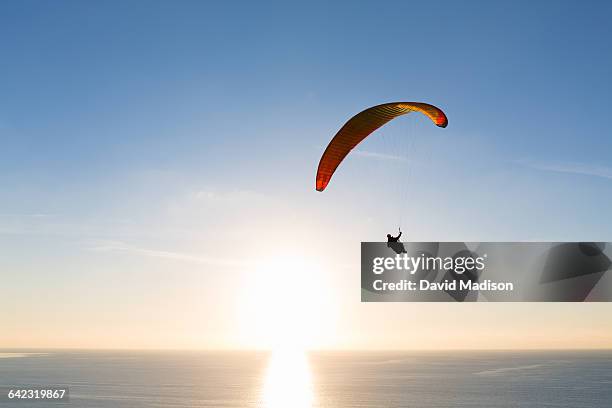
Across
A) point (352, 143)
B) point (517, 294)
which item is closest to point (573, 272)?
point (517, 294)

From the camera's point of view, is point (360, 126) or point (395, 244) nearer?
point (395, 244)

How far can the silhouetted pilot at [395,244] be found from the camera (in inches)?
1063


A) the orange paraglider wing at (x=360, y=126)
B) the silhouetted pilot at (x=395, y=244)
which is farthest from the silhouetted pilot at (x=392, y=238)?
the orange paraglider wing at (x=360, y=126)

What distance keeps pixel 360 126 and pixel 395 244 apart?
611 cm

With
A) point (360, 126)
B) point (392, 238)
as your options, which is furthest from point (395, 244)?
point (360, 126)

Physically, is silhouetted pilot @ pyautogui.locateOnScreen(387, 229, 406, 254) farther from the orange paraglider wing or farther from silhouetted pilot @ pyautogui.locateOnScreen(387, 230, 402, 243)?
the orange paraglider wing

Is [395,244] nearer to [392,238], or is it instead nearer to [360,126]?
[392,238]

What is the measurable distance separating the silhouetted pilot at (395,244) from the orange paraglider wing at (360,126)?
5122 mm

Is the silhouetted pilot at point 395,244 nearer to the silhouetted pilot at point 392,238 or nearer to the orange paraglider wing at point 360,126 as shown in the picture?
the silhouetted pilot at point 392,238

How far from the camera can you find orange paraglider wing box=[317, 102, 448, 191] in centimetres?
2828

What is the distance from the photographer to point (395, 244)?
90.3ft

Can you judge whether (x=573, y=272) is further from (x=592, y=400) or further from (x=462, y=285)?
(x=592, y=400)

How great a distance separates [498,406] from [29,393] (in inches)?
A: 4400

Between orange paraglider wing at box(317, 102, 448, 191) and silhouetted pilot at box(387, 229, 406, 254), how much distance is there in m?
5.12
